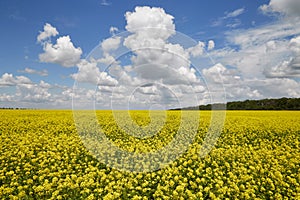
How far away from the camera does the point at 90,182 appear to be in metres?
6.76

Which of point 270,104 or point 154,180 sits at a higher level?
point 270,104

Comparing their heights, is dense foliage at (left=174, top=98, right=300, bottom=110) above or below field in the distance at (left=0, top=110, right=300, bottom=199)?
above

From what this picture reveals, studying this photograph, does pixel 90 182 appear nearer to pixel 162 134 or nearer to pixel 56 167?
pixel 56 167

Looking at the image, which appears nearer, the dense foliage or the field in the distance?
the field in the distance

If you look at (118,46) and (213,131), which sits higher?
(118,46)

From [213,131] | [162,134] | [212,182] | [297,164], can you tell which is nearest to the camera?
[212,182]

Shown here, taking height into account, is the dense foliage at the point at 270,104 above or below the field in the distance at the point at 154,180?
above

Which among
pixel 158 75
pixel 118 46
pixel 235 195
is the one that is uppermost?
pixel 118 46

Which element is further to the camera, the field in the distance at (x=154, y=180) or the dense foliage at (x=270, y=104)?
the dense foliage at (x=270, y=104)

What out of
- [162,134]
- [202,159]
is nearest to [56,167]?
[202,159]

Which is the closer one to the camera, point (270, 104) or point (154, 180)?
point (154, 180)

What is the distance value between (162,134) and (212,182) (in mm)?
8183

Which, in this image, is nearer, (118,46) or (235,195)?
(235,195)

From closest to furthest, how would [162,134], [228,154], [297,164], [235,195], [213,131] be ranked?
[235,195], [297,164], [228,154], [162,134], [213,131]
